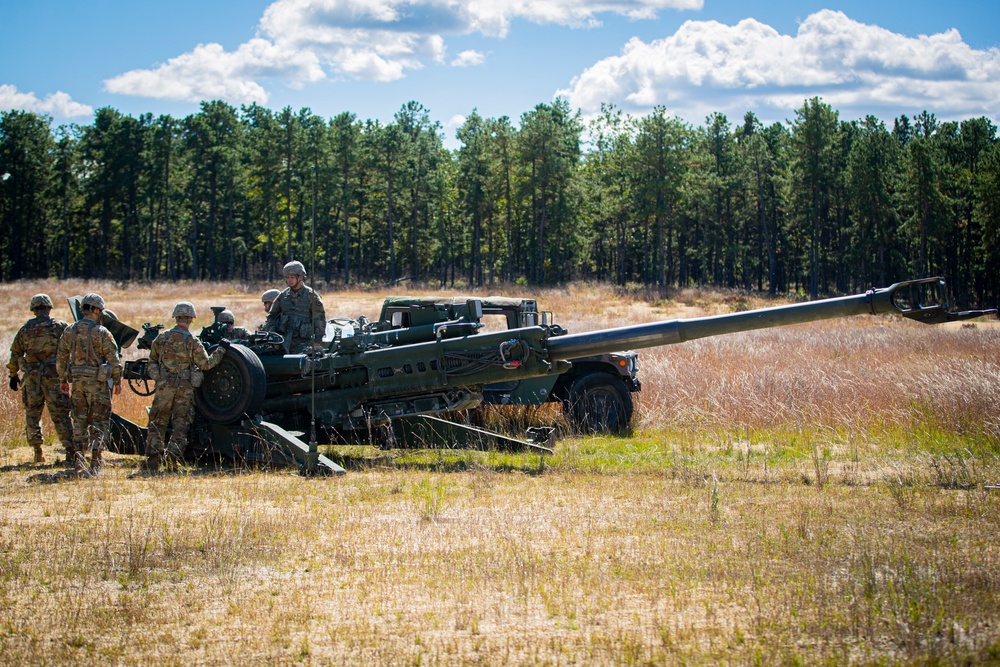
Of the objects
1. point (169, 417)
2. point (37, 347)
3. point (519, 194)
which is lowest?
point (169, 417)

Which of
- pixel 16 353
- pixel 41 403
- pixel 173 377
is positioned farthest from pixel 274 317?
pixel 16 353

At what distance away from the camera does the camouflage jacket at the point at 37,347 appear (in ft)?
37.0

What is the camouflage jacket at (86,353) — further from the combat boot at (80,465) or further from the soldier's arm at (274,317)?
the soldier's arm at (274,317)

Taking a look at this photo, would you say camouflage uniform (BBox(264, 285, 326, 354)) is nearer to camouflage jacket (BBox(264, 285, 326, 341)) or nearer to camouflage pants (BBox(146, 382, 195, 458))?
camouflage jacket (BBox(264, 285, 326, 341))

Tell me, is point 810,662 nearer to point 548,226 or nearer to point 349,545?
point 349,545

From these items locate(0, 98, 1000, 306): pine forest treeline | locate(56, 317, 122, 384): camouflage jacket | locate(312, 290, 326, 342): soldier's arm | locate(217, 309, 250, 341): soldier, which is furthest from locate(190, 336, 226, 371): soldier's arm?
locate(0, 98, 1000, 306): pine forest treeline

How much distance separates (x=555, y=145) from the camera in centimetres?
5766

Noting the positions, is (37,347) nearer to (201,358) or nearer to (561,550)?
(201,358)

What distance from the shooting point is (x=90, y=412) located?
10.9 meters

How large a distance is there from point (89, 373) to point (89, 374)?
1 centimetres

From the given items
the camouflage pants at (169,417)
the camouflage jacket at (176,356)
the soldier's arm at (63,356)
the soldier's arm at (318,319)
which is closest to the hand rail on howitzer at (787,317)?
the soldier's arm at (318,319)

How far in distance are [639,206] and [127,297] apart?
2952cm

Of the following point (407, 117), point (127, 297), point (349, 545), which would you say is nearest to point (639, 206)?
point (407, 117)

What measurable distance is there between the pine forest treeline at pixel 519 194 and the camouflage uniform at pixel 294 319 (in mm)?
43486
